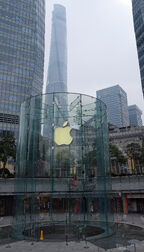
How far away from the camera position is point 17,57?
88.8 m

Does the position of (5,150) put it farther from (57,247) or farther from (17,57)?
(17,57)

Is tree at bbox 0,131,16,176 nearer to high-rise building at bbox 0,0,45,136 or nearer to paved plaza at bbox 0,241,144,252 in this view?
paved plaza at bbox 0,241,144,252

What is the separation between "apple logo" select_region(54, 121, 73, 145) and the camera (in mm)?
22594

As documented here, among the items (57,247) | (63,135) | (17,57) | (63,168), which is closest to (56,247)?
(57,247)

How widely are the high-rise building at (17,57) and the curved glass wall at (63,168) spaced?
59.7 meters

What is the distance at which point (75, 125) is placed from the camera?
77.1 feet

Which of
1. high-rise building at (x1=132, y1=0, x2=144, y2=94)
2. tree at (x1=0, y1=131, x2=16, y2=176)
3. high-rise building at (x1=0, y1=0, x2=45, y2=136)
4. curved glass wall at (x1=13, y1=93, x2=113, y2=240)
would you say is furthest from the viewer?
high-rise building at (x1=132, y1=0, x2=144, y2=94)

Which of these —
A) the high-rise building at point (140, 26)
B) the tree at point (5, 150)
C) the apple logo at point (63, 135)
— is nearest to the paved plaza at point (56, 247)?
the apple logo at point (63, 135)

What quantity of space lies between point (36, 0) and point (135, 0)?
56473 millimetres

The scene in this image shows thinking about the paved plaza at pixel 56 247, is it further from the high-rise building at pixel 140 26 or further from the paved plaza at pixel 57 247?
the high-rise building at pixel 140 26

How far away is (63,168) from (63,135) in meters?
Result: 3.89

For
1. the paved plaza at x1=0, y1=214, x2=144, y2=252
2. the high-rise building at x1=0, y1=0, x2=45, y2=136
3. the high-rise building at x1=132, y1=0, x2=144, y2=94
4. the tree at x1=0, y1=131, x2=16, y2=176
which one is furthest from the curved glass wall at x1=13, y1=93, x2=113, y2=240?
the high-rise building at x1=132, y1=0, x2=144, y2=94

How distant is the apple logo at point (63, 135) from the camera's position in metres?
22.6

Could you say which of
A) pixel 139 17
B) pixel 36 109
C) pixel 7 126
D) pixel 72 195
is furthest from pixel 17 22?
pixel 72 195
